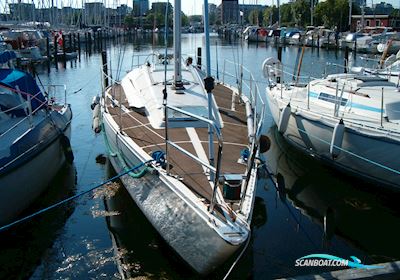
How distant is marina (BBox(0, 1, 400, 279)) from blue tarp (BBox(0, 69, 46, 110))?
1.8 inches

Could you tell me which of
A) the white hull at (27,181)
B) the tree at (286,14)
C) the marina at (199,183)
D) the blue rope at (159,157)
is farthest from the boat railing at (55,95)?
the tree at (286,14)

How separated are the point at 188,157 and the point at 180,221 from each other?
7.04 ft

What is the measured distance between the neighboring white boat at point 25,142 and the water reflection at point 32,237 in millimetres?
338

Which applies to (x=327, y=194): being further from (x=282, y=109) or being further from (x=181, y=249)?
(x=181, y=249)

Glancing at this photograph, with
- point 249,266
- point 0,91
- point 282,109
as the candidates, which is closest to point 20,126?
point 0,91

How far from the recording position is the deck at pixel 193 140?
8664 millimetres

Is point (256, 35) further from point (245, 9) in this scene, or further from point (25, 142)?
point (25, 142)

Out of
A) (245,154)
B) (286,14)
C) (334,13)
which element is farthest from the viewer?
(286,14)

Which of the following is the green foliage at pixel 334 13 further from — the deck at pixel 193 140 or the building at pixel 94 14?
the deck at pixel 193 140

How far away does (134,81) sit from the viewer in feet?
49.1

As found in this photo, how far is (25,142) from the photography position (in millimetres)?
10570

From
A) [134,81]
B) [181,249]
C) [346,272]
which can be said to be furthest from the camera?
[134,81]

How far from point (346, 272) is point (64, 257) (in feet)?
18.0

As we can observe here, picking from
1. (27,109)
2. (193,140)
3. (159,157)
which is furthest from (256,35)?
(159,157)
